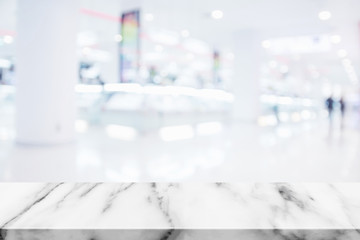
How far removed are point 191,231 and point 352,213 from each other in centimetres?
50

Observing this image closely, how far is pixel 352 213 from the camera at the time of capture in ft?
2.99

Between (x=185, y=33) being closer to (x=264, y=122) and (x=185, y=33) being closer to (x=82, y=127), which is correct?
(x=264, y=122)

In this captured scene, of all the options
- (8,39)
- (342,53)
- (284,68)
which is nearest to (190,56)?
(284,68)

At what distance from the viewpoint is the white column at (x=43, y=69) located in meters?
5.58

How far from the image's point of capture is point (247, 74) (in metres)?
12.7

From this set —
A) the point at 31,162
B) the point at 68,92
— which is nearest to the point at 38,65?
the point at 68,92

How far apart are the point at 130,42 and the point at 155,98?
2606 millimetres

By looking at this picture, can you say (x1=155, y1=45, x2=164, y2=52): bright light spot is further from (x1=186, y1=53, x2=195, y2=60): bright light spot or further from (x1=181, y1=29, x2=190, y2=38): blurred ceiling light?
(x1=181, y1=29, x2=190, y2=38): blurred ceiling light

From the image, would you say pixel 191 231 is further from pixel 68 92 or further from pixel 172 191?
pixel 68 92

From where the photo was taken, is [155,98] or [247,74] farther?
[247,74]

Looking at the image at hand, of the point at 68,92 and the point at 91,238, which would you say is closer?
the point at 91,238

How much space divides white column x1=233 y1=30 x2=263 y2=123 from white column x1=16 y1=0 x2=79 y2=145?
8127 millimetres

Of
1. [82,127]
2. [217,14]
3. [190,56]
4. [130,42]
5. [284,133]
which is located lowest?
[284,133]

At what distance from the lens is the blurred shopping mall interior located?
3.99 m
